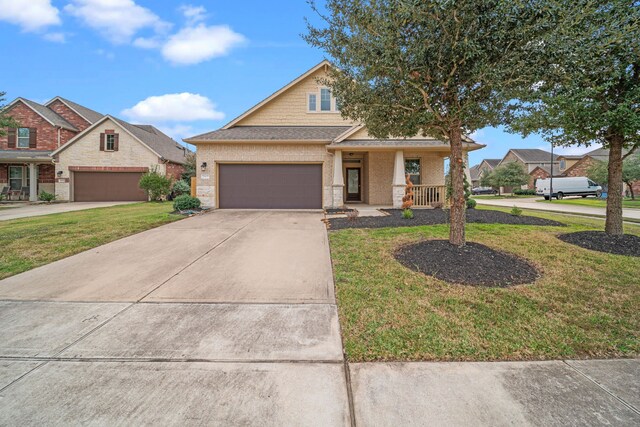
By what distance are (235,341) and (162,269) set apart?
9.98 ft

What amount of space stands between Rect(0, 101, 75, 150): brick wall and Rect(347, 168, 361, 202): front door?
74.1 ft

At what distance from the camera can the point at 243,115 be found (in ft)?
49.0

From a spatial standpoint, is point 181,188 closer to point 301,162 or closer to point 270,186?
point 270,186

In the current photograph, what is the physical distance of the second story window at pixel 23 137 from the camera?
2108 centimetres

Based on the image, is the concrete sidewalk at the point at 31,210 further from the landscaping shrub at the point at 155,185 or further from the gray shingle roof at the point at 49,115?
the gray shingle roof at the point at 49,115

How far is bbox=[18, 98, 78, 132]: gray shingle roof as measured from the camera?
21.2 metres

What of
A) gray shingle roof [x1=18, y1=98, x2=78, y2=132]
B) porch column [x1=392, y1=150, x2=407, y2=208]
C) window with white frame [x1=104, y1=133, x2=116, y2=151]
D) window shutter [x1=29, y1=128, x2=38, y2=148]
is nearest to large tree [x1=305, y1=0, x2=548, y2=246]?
porch column [x1=392, y1=150, x2=407, y2=208]

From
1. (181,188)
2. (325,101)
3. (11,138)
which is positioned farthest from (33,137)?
(325,101)

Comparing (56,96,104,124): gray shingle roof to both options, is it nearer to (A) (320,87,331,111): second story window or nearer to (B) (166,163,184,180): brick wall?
(B) (166,163,184,180): brick wall

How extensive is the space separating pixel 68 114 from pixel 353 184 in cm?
2509

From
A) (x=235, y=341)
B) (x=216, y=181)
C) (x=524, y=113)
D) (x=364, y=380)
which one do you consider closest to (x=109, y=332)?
(x=235, y=341)

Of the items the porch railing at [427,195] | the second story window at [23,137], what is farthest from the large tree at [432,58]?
the second story window at [23,137]

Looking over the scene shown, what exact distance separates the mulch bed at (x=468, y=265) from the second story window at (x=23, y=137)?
2886 centimetres

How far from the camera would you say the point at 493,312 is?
344 cm
